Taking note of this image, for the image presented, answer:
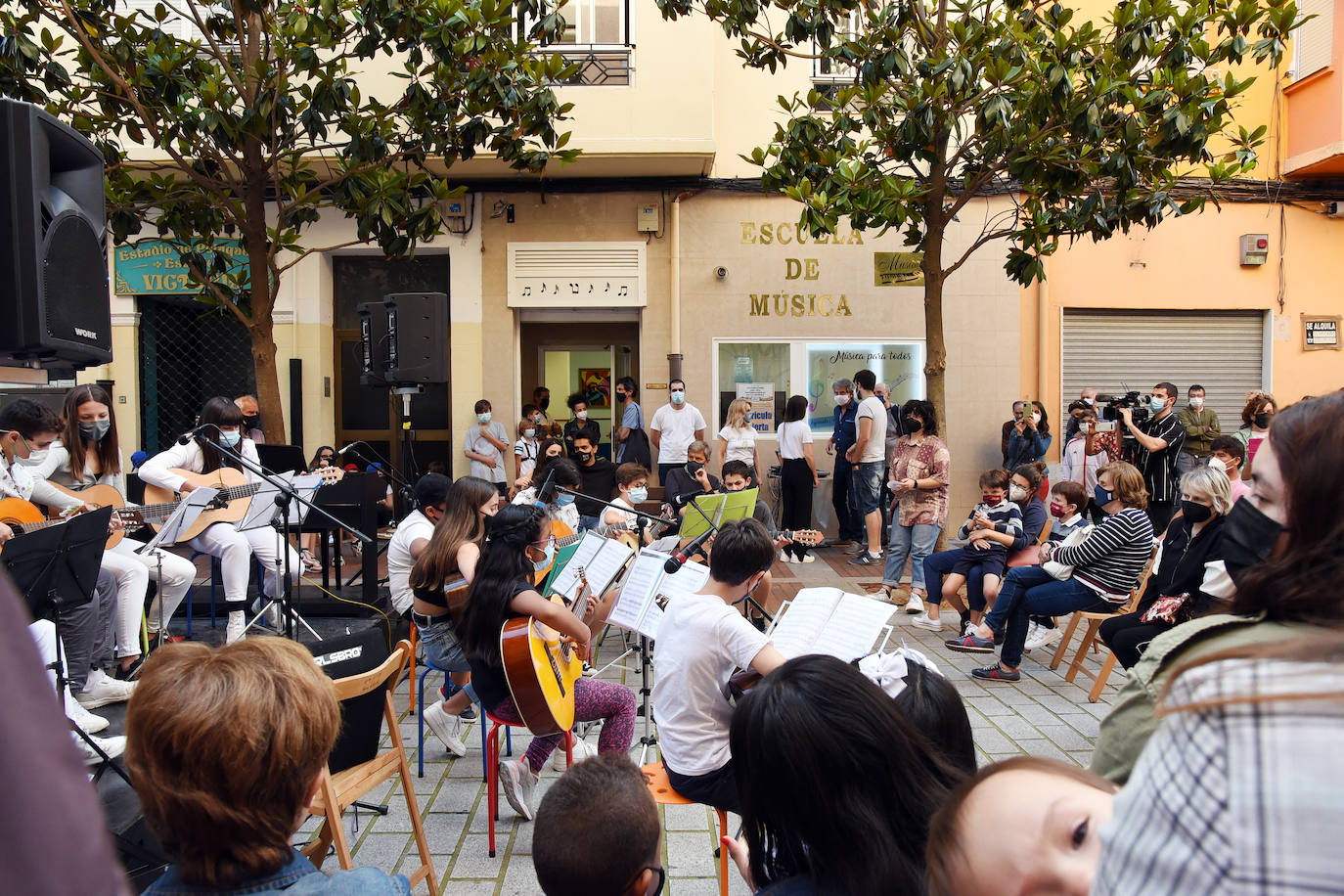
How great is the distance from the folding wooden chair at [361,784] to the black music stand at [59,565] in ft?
2.73

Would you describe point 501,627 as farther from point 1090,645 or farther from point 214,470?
point 1090,645

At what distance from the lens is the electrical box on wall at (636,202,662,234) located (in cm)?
1088

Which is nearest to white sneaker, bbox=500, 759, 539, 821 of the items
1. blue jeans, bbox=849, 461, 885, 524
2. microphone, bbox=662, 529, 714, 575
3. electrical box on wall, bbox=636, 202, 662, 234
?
microphone, bbox=662, 529, 714, 575

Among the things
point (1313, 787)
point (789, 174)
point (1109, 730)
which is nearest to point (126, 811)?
point (1109, 730)

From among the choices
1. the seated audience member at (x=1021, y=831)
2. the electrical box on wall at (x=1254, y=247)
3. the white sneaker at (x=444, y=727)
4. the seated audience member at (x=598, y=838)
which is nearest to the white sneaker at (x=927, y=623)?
the white sneaker at (x=444, y=727)

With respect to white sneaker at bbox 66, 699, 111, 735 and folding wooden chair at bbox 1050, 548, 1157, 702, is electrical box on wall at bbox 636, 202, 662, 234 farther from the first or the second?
white sneaker at bbox 66, 699, 111, 735

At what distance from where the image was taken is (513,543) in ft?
12.3

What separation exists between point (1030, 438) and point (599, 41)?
6.95m

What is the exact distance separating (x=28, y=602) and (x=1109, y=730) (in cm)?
379

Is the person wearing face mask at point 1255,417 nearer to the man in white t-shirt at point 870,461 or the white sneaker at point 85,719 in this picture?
the man in white t-shirt at point 870,461

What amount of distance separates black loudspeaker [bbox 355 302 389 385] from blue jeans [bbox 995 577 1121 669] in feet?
17.4

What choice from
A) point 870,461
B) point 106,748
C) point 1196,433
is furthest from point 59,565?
point 1196,433

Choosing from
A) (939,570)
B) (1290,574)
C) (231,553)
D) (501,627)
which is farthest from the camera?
(939,570)

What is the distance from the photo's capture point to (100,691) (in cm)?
452
